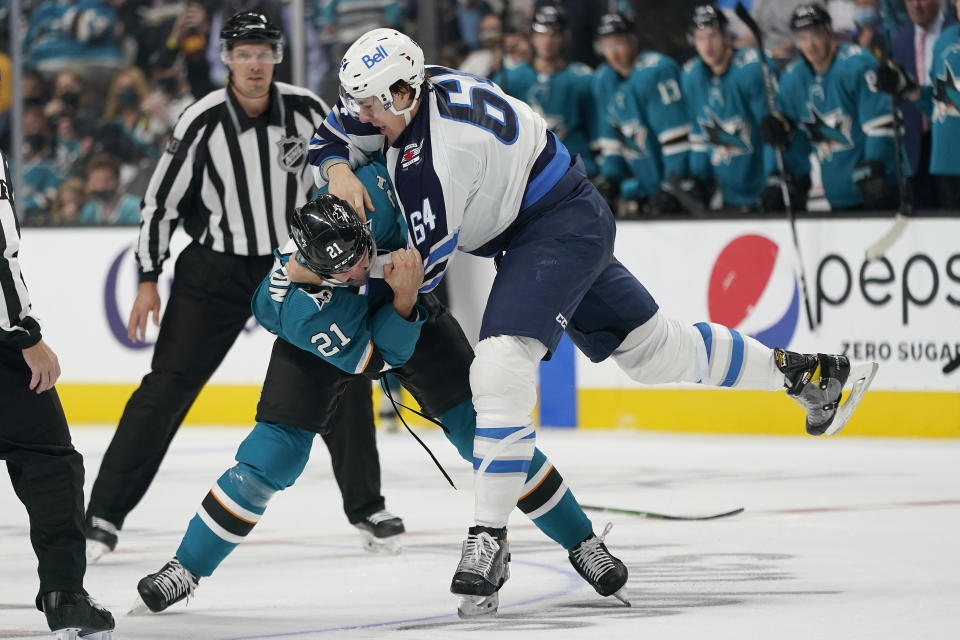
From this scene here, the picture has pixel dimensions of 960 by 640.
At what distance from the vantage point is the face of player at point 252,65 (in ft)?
16.2

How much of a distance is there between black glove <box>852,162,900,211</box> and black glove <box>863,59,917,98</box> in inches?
13.5

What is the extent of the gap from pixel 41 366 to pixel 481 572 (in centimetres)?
103

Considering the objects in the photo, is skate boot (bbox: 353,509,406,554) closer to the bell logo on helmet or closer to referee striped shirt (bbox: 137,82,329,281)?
referee striped shirt (bbox: 137,82,329,281)

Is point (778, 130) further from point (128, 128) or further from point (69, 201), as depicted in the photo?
point (69, 201)

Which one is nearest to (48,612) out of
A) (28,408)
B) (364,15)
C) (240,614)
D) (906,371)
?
(28,408)

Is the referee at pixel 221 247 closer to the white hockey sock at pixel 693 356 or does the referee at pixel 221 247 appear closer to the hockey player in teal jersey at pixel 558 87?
the white hockey sock at pixel 693 356

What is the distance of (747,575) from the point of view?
4.16m

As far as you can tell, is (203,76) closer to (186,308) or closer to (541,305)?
(186,308)

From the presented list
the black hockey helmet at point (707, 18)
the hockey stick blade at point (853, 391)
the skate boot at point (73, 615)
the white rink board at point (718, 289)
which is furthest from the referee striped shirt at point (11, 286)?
the black hockey helmet at point (707, 18)

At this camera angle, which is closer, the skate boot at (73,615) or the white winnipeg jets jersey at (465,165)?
the skate boot at (73,615)

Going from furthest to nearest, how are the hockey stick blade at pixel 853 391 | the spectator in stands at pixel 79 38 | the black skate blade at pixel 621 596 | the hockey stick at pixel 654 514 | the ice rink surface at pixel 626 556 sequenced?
the spectator in stands at pixel 79 38, the hockey stick at pixel 654 514, the hockey stick blade at pixel 853 391, the black skate blade at pixel 621 596, the ice rink surface at pixel 626 556

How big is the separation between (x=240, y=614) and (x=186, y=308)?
134 cm

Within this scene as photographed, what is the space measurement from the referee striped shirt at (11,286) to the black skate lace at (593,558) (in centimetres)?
136

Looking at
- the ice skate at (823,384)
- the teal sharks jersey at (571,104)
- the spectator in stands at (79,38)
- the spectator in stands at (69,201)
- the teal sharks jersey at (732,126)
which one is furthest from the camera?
the spectator in stands at (79,38)
